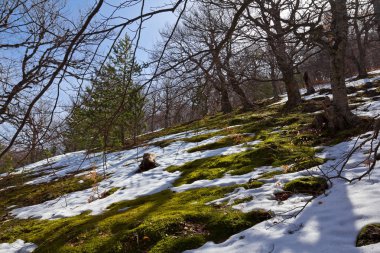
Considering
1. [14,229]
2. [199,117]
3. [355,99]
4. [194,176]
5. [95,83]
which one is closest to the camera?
[95,83]

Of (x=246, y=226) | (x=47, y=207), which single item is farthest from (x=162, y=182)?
(x=246, y=226)

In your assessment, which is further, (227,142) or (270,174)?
(227,142)

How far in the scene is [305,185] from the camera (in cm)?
411

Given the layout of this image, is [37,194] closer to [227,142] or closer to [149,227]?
[227,142]

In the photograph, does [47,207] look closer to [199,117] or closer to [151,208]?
[151,208]

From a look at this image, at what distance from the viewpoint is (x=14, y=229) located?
536 centimetres

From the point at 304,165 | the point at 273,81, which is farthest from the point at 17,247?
the point at 273,81

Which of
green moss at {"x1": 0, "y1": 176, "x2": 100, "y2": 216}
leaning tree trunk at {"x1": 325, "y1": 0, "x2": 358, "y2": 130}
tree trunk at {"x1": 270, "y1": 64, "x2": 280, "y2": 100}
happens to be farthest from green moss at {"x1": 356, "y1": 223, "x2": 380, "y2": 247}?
green moss at {"x1": 0, "y1": 176, "x2": 100, "y2": 216}

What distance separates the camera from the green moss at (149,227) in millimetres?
3482

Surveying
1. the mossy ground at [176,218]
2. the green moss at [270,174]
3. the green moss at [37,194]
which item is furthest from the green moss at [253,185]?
the green moss at [37,194]

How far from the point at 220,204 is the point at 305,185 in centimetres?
104

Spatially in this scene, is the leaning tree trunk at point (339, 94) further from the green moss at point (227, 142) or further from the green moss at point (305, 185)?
the green moss at point (305, 185)

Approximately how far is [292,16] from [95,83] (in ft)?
6.99

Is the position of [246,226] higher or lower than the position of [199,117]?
lower
